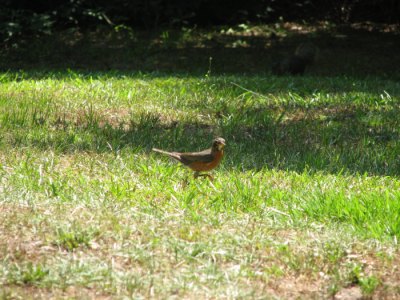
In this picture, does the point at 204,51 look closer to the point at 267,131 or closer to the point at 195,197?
the point at 267,131

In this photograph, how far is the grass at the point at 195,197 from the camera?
13.6 ft

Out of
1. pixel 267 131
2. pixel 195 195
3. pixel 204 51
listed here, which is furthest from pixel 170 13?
pixel 195 195

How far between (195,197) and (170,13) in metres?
10.5

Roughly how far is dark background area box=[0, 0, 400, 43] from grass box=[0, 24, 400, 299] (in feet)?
19.9

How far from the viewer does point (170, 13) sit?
15289 mm

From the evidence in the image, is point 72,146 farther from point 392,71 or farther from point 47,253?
point 392,71

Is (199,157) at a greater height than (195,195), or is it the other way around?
(199,157)

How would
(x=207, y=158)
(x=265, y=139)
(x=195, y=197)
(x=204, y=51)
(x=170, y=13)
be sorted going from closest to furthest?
(x=195, y=197), (x=207, y=158), (x=265, y=139), (x=204, y=51), (x=170, y=13)

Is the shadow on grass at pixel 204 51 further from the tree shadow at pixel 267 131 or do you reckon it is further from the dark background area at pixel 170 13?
the dark background area at pixel 170 13

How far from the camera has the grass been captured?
163 inches

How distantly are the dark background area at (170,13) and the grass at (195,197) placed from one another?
6.08 m

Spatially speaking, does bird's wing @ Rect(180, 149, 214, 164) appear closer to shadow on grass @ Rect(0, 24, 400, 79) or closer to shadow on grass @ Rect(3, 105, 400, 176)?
shadow on grass @ Rect(3, 105, 400, 176)

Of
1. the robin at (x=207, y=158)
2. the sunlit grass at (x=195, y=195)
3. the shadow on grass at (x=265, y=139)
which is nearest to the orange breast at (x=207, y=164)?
the robin at (x=207, y=158)

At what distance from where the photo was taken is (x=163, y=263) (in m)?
4.21
